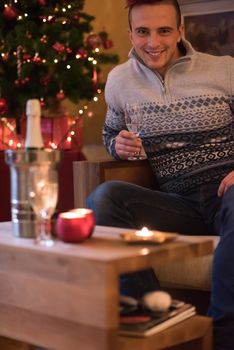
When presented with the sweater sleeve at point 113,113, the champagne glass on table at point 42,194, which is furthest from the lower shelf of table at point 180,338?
the sweater sleeve at point 113,113

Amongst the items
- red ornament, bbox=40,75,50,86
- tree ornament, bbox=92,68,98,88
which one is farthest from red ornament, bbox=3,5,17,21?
tree ornament, bbox=92,68,98,88

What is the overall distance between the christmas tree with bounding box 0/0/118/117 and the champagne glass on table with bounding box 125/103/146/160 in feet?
6.78

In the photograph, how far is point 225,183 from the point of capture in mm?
2334

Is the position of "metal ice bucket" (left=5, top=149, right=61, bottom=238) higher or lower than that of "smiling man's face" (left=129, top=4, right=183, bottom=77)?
lower

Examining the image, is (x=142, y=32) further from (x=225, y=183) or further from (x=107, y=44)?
(x=107, y=44)

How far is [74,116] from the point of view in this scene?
17.0ft

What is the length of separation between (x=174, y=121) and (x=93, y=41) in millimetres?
2433

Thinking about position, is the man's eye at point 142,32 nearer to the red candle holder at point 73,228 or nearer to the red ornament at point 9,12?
the red candle holder at point 73,228

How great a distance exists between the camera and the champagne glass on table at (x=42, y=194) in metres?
1.80

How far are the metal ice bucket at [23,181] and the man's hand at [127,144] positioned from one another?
1.96ft

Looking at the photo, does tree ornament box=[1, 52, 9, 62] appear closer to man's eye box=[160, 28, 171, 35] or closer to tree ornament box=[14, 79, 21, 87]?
tree ornament box=[14, 79, 21, 87]

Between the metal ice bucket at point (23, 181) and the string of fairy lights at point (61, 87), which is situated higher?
the string of fairy lights at point (61, 87)

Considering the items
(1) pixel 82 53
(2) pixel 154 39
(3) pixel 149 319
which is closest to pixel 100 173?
(2) pixel 154 39

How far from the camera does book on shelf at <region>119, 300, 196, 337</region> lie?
5.66 feet
